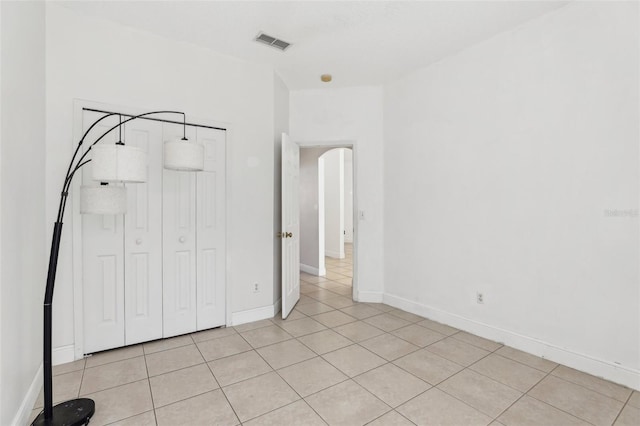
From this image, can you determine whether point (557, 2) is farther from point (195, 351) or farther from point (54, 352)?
point (54, 352)

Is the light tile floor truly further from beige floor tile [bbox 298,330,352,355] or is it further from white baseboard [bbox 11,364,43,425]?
white baseboard [bbox 11,364,43,425]

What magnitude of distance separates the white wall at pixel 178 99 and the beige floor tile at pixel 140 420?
1179 millimetres

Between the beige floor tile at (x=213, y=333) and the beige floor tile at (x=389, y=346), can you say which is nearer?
the beige floor tile at (x=389, y=346)

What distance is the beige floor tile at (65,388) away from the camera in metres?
2.20

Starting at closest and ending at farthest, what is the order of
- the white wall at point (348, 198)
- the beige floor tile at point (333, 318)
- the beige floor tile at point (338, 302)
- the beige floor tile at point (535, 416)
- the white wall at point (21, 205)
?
the white wall at point (21, 205) → the beige floor tile at point (535, 416) → the beige floor tile at point (333, 318) → the beige floor tile at point (338, 302) → the white wall at point (348, 198)

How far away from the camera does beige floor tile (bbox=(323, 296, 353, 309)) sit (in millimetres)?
4301

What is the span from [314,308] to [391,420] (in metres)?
2.25

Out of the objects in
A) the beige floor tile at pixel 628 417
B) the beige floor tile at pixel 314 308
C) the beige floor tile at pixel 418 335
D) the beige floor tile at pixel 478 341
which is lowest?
the beige floor tile at pixel 628 417

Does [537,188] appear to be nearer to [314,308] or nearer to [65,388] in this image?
[314,308]

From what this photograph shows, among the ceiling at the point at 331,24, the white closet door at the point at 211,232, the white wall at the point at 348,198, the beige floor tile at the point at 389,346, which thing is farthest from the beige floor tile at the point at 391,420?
the white wall at the point at 348,198

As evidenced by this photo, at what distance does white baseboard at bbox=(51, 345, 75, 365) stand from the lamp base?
735 mm

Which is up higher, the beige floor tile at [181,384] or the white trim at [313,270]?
the white trim at [313,270]

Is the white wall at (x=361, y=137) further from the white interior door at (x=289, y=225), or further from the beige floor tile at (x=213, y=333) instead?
the beige floor tile at (x=213, y=333)

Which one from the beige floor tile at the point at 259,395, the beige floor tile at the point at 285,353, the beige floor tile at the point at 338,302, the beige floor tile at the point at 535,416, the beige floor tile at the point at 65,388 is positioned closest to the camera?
the beige floor tile at the point at 535,416
